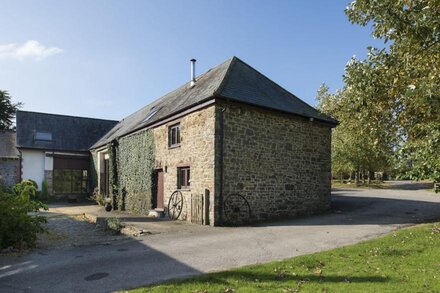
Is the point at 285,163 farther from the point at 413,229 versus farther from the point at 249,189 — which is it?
the point at 413,229

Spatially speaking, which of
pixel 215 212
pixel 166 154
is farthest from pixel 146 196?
pixel 215 212

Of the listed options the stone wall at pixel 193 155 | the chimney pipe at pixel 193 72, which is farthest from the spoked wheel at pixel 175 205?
the chimney pipe at pixel 193 72

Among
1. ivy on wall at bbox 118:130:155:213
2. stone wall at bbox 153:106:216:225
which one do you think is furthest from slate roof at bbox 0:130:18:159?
stone wall at bbox 153:106:216:225

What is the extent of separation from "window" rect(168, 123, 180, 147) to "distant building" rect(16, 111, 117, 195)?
16.2 metres

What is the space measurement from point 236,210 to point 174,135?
4.78m

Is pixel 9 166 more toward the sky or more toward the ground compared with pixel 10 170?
more toward the sky

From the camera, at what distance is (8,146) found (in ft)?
95.3

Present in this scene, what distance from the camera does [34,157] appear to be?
91.0 feet

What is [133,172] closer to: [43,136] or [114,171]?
[114,171]

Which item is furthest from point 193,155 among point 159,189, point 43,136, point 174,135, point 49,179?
point 43,136

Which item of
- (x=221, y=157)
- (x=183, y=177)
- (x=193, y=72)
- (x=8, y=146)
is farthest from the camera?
(x=8, y=146)

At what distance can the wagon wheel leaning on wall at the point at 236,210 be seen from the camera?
42.0ft

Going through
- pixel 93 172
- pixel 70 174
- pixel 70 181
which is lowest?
pixel 70 181

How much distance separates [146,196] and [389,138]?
11.1 meters
